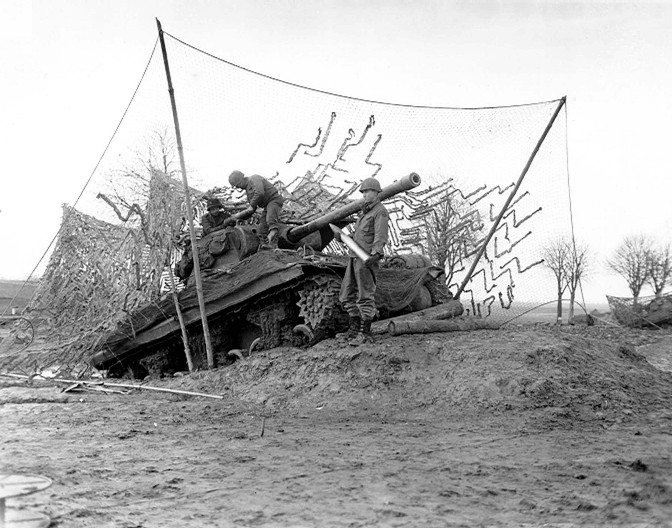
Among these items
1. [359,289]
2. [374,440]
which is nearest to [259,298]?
[359,289]

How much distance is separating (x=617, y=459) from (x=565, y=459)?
30 centimetres

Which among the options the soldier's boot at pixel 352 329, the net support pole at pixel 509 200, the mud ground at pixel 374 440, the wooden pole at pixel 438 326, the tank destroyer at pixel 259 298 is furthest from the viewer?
the net support pole at pixel 509 200

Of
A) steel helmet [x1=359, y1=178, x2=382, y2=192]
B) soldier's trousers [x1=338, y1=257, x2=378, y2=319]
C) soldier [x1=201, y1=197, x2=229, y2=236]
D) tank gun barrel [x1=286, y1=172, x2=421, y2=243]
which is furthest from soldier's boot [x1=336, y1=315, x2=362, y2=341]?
soldier [x1=201, y1=197, x2=229, y2=236]

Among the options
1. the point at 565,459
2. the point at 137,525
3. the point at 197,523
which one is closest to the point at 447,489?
the point at 565,459

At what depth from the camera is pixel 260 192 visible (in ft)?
30.8

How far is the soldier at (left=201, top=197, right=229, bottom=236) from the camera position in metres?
10.3

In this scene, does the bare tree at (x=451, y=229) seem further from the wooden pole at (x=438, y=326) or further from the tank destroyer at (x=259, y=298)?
the wooden pole at (x=438, y=326)

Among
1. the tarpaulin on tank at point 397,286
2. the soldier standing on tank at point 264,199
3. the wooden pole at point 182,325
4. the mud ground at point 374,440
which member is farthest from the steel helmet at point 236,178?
the mud ground at point 374,440

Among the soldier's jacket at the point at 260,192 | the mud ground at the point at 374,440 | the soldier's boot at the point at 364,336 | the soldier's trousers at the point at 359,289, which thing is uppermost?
the soldier's jacket at the point at 260,192

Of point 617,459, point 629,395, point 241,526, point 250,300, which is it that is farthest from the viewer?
point 250,300

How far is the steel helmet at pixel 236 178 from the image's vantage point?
371 inches

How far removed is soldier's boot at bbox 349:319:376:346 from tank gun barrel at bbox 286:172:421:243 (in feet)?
4.86

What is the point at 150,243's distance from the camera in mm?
9031

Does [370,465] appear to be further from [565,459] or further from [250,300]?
[250,300]
